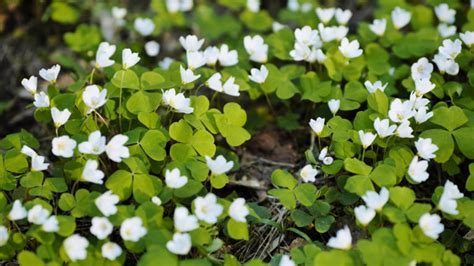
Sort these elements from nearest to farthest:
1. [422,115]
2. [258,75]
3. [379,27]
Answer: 1. [422,115]
2. [258,75]
3. [379,27]

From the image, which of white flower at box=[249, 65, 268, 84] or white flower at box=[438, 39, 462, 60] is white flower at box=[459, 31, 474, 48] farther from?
white flower at box=[249, 65, 268, 84]

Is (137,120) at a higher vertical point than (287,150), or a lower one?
higher

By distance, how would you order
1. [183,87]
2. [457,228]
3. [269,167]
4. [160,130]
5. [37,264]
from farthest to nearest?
[269,167] → [183,87] → [160,130] → [457,228] → [37,264]

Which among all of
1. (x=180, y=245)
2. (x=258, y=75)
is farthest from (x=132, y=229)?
(x=258, y=75)

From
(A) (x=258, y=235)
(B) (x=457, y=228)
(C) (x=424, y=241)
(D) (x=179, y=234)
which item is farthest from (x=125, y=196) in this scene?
(B) (x=457, y=228)

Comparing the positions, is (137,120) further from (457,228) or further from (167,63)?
(457,228)

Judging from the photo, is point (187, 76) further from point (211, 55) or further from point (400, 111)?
point (400, 111)

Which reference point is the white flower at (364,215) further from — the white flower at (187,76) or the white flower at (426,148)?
the white flower at (187,76)
